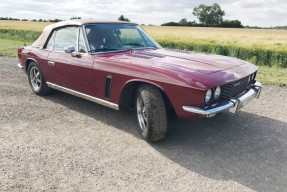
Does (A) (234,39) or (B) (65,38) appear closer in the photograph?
(B) (65,38)

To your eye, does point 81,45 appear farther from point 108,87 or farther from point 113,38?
point 108,87

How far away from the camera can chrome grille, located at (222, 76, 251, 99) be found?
3.97 metres

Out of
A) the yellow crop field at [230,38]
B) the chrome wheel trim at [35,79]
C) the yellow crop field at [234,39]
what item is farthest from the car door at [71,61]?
the yellow crop field at [230,38]

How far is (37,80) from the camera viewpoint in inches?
257

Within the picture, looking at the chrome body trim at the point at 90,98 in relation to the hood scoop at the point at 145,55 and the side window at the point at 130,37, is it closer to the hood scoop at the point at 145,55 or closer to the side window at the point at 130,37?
the hood scoop at the point at 145,55

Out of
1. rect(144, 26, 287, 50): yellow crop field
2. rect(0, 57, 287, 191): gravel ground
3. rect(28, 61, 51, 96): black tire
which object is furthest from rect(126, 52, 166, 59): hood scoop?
rect(144, 26, 287, 50): yellow crop field

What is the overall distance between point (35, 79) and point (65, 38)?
1.45 m

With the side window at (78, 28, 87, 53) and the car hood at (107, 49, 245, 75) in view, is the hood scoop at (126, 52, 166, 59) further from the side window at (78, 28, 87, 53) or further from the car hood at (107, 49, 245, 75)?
the side window at (78, 28, 87, 53)

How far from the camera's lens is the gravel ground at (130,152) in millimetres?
3309

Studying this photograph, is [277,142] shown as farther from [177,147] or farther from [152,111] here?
[152,111]

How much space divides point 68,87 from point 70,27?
107 centimetres

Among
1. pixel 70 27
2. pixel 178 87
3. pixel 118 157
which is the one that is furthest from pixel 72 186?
pixel 70 27

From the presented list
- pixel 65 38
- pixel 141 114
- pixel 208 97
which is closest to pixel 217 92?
pixel 208 97

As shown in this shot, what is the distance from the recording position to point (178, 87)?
3742 millimetres
